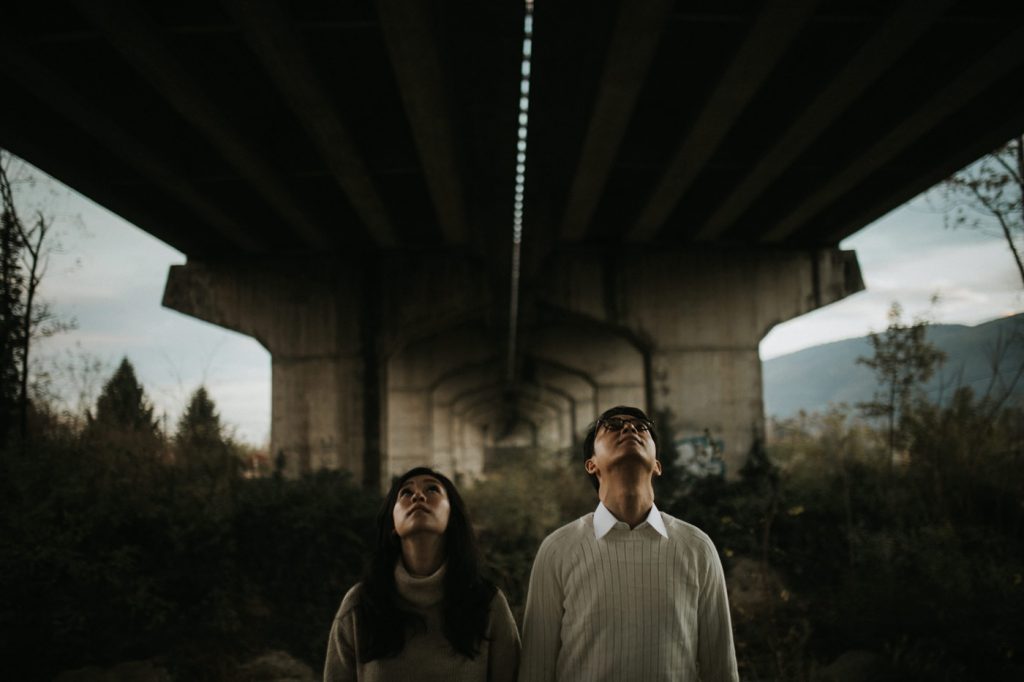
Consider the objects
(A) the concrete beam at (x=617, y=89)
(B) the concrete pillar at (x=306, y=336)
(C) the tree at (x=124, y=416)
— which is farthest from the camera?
(B) the concrete pillar at (x=306, y=336)

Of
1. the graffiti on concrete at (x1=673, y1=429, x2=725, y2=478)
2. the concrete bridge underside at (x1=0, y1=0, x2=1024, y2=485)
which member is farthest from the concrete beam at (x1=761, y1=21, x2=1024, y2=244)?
the graffiti on concrete at (x1=673, y1=429, x2=725, y2=478)

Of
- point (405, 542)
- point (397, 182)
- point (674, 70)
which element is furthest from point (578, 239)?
point (405, 542)

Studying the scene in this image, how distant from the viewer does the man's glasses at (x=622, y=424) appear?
10.4 feet

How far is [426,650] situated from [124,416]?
37.9 feet

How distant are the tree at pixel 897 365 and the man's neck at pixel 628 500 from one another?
11.0 m

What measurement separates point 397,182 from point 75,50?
5481 millimetres

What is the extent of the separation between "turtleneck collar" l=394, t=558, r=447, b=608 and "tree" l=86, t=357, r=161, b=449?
970 centimetres

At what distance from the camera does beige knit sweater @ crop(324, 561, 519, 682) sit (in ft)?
10.1

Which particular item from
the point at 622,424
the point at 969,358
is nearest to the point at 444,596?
the point at 622,424

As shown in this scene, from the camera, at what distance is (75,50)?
874cm

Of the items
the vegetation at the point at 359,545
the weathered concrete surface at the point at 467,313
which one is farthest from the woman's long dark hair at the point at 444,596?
the weathered concrete surface at the point at 467,313

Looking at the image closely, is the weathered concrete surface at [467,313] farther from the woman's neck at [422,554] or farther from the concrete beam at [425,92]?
the woman's neck at [422,554]

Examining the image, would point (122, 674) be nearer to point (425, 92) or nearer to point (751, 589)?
point (425, 92)

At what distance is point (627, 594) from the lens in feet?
9.89
